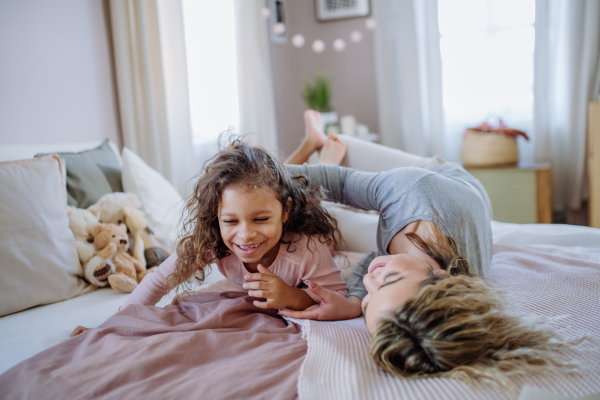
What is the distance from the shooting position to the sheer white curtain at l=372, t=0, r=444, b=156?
3.29 metres

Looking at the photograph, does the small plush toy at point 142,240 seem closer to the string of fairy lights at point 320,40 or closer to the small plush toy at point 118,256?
the small plush toy at point 118,256

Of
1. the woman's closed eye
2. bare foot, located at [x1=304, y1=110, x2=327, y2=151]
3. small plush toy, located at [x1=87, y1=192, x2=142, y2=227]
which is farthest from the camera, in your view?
bare foot, located at [x1=304, y1=110, x2=327, y2=151]

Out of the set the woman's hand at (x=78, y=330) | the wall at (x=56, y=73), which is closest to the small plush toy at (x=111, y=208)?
the woman's hand at (x=78, y=330)

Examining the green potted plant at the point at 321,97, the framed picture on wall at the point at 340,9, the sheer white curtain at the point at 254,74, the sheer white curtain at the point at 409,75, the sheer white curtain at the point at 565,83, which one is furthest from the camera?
the framed picture on wall at the point at 340,9

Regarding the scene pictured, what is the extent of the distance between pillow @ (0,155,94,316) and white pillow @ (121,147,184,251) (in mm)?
326

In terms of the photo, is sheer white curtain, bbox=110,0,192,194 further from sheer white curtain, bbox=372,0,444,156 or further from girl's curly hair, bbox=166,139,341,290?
sheer white curtain, bbox=372,0,444,156

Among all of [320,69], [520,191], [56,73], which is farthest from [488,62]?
[56,73]

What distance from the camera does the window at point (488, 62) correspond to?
3.18 meters

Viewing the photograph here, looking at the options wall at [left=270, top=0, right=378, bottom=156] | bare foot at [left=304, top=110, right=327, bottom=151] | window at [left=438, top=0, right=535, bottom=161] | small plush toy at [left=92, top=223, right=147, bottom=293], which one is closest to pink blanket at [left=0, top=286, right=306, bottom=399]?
small plush toy at [left=92, top=223, right=147, bottom=293]

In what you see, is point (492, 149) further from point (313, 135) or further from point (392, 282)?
point (392, 282)

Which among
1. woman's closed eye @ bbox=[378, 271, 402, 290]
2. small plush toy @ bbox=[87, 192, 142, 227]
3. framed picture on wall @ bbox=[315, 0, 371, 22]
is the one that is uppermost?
framed picture on wall @ bbox=[315, 0, 371, 22]

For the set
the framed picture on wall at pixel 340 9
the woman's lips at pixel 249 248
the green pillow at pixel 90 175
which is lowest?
the woman's lips at pixel 249 248

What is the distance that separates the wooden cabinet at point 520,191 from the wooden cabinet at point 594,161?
23 cm

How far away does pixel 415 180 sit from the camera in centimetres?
120
